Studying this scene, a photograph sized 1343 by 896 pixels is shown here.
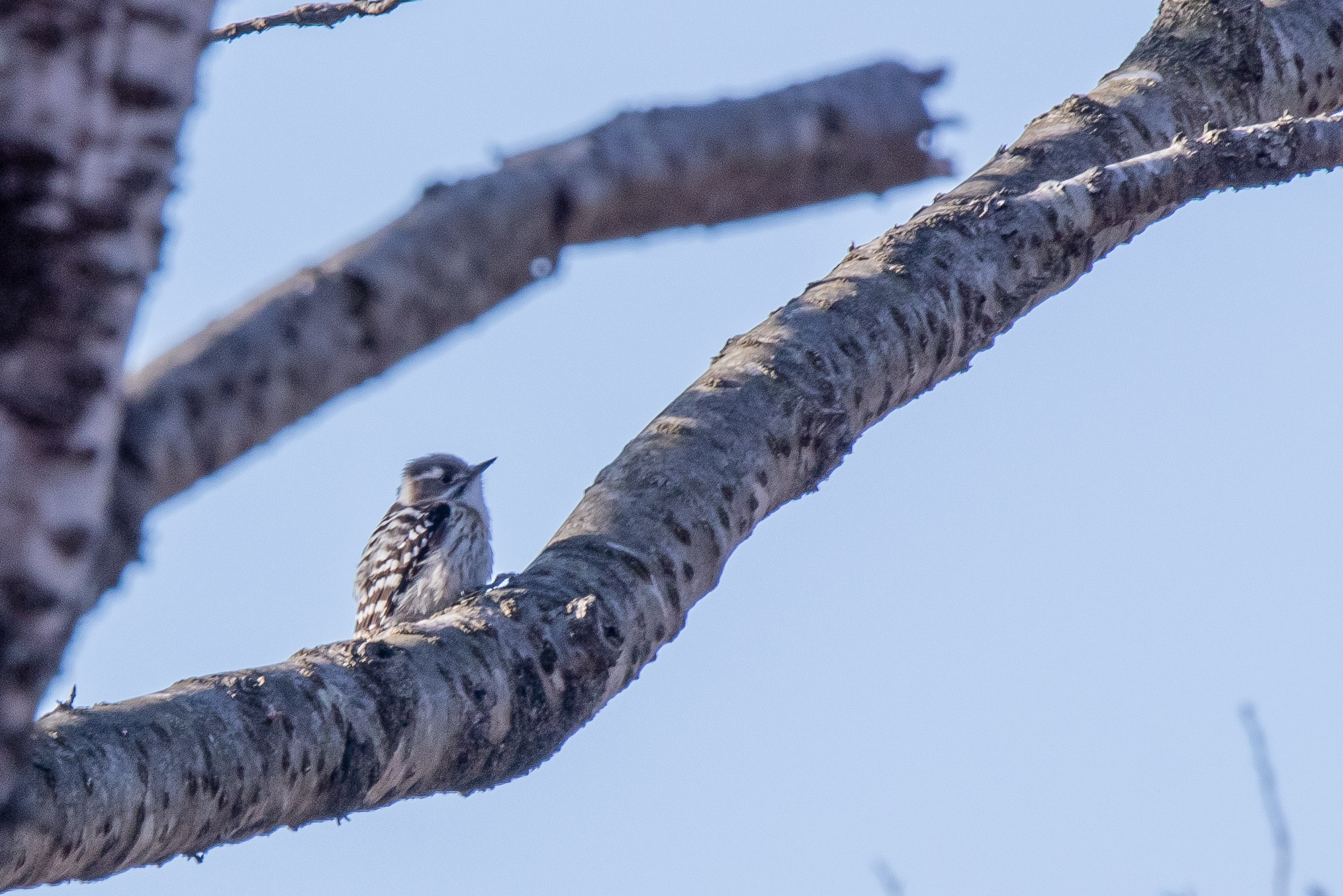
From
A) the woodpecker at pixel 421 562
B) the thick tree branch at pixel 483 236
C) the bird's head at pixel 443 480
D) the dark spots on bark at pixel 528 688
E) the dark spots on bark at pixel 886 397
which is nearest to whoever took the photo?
the thick tree branch at pixel 483 236

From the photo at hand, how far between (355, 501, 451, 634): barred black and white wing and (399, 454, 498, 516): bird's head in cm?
74

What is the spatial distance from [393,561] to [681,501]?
492 centimetres

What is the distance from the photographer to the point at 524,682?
3.19 metres

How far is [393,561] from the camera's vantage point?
8.12 meters

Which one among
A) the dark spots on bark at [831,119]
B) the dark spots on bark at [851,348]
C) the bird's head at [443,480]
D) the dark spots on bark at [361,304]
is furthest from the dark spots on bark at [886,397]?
the bird's head at [443,480]

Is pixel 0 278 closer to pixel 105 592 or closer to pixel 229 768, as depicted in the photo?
pixel 105 592

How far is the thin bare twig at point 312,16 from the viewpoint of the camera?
2.29 m

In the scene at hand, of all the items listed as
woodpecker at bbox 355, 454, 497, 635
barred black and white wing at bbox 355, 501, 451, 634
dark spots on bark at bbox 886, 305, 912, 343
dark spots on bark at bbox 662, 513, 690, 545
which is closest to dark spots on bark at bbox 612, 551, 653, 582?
dark spots on bark at bbox 662, 513, 690, 545

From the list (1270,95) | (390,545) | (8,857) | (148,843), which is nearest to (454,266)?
(8,857)

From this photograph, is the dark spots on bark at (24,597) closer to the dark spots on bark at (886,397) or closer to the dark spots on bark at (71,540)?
the dark spots on bark at (71,540)

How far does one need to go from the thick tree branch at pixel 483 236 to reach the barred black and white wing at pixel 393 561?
6.79 m

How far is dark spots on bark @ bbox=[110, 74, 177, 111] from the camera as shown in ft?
3.98

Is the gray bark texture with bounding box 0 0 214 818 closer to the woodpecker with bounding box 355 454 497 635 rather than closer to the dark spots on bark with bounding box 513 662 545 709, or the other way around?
the dark spots on bark with bounding box 513 662 545 709

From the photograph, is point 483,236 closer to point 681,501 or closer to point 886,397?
point 681,501
